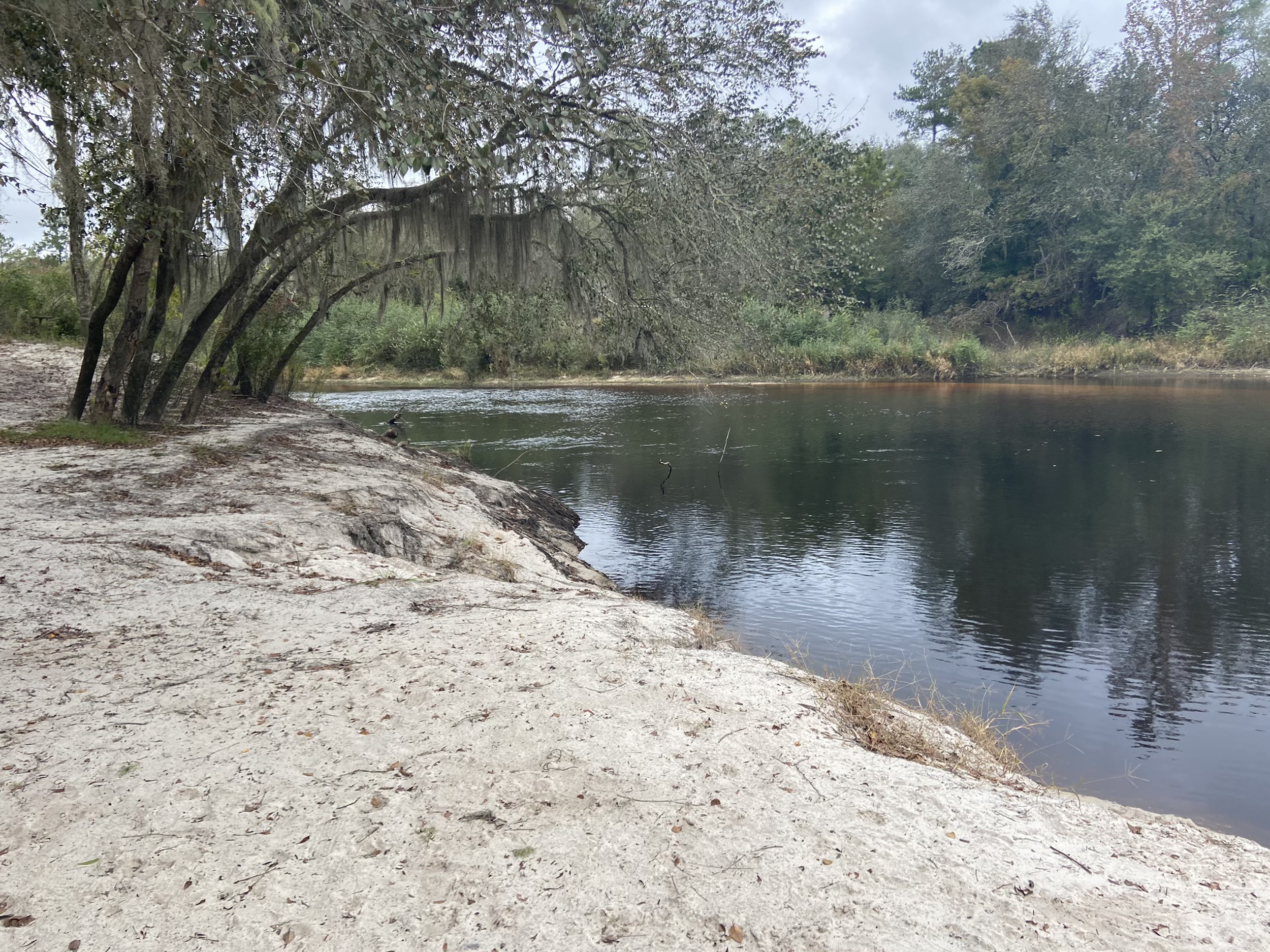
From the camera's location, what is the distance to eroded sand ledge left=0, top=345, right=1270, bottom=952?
2920 mm

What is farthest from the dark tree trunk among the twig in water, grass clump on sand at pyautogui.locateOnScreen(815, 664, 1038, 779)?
grass clump on sand at pyautogui.locateOnScreen(815, 664, 1038, 779)

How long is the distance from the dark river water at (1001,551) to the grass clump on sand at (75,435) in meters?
6.34

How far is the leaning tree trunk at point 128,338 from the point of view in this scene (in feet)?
35.8

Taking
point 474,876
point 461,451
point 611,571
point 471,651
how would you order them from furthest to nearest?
point 461,451, point 611,571, point 471,651, point 474,876

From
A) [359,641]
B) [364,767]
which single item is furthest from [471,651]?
[364,767]

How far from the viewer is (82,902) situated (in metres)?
2.85

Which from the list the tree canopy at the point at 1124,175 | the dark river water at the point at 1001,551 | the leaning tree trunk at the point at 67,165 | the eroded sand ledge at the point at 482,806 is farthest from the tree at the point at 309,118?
the tree canopy at the point at 1124,175

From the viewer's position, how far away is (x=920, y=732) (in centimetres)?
508

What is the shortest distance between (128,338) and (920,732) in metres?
11.0

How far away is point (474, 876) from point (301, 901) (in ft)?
1.84

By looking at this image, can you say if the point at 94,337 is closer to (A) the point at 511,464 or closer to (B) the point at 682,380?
(A) the point at 511,464

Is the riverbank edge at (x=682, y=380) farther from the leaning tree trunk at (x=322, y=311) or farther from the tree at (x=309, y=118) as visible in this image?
the tree at (x=309, y=118)

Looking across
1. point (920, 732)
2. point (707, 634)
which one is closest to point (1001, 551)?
point (707, 634)

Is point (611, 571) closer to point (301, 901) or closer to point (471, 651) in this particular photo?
point (471, 651)
